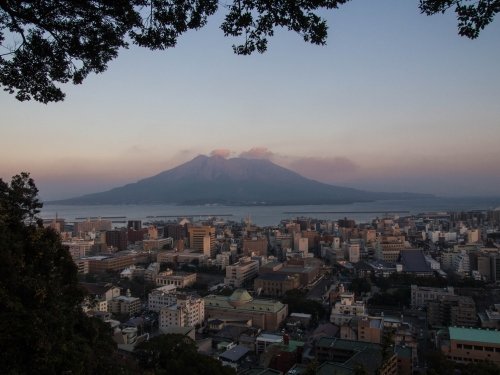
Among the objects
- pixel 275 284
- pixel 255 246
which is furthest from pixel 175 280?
pixel 255 246

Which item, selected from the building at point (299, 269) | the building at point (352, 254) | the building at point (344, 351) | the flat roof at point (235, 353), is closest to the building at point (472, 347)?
the building at point (344, 351)

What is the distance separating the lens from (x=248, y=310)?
8625 millimetres

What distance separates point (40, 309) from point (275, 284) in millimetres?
9892

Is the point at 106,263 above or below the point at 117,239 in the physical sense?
below

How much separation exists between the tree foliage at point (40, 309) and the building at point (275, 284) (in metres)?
8.94

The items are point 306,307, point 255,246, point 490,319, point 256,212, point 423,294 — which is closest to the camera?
point 490,319

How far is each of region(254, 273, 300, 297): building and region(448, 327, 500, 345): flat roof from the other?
5.37 meters

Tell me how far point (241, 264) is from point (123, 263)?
15.6ft

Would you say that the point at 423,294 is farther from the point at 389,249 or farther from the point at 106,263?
the point at 106,263

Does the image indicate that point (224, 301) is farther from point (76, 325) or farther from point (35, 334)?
point (35, 334)

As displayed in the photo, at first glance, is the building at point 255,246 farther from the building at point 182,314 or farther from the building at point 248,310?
the building at point 182,314

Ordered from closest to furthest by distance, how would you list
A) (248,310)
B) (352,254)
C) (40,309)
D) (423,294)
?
(40,309) → (248,310) → (423,294) → (352,254)

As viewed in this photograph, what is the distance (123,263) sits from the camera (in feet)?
50.8

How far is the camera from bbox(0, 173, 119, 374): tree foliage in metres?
1.69
